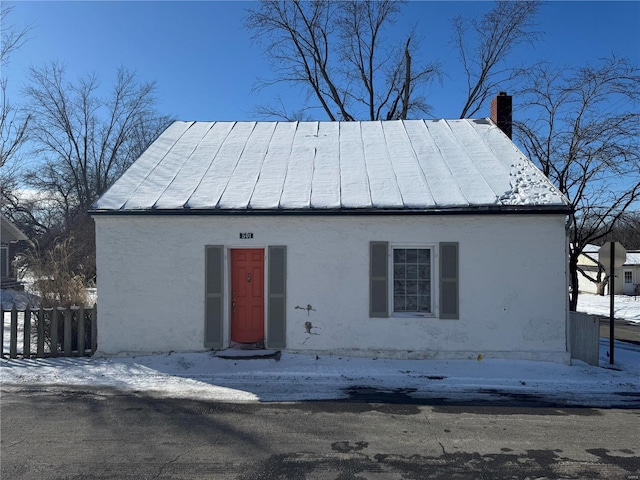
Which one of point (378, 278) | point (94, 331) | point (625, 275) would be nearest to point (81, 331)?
point (94, 331)

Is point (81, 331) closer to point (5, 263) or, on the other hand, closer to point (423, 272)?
point (423, 272)

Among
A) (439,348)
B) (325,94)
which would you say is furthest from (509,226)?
(325,94)

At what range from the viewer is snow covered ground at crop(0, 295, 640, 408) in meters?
6.57

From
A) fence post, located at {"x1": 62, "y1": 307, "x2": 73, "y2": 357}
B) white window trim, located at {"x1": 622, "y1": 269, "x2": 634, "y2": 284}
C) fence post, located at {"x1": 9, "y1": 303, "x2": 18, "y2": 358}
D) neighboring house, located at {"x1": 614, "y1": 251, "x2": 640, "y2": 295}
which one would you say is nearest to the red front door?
fence post, located at {"x1": 62, "y1": 307, "x2": 73, "y2": 357}

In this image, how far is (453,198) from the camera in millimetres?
8438

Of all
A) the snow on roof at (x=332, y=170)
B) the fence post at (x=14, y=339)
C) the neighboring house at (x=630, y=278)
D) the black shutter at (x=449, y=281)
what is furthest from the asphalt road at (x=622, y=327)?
the neighboring house at (x=630, y=278)

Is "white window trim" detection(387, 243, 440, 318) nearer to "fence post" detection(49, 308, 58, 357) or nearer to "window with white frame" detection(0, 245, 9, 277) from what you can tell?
"fence post" detection(49, 308, 58, 357)

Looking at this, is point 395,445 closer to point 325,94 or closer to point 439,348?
point 439,348

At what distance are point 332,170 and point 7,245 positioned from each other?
973 inches

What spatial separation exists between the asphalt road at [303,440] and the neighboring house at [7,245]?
16.6 meters

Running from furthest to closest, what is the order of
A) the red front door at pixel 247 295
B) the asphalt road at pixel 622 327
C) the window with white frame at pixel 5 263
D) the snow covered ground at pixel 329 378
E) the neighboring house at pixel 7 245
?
the window with white frame at pixel 5 263, the neighboring house at pixel 7 245, the asphalt road at pixel 622 327, the red front door at pixel 247 295, the snow covered ground at pixel 329 378

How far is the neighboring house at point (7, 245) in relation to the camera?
19.6m

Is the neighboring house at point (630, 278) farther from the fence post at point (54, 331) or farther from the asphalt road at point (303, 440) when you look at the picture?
the fence post at point (54, 331)

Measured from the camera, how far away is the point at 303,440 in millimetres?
4871
